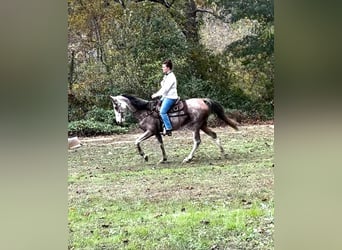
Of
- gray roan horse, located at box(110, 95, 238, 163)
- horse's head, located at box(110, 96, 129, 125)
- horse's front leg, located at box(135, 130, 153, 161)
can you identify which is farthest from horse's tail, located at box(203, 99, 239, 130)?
horse's head, located at box(110, 96, 129, 125)

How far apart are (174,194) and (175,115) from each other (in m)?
0.61

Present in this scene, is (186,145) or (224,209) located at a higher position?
(186,145)

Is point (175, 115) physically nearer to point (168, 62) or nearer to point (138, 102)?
point (138, 102)

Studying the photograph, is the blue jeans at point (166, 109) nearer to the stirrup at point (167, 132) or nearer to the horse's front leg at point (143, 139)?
the stirrup at point (167, 132)

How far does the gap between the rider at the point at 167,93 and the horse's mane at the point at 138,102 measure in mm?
84

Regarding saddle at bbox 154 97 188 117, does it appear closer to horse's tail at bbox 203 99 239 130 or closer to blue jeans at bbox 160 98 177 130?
blue jeans at bbox 160 98 177 130

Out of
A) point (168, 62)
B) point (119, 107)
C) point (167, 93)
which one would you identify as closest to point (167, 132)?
point (167, 93)

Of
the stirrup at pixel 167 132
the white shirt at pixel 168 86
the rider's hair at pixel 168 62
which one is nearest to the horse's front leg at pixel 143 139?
the stirrup at pixel 167 132

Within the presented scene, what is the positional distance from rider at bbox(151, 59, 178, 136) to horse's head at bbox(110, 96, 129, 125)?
232 millimetres
